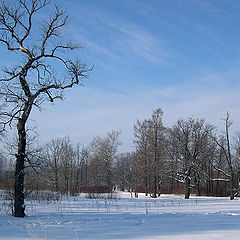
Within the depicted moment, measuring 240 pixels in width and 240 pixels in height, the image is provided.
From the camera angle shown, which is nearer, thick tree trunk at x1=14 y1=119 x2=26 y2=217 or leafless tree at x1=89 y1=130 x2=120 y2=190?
thick tree trunk at x1=14 y1=119 x2=26 y2=217

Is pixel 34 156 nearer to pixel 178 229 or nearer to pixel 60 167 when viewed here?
pixel 178 229

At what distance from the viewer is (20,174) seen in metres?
11.0

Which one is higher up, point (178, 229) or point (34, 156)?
A: point (34, 156)

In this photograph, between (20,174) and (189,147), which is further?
(189,147)

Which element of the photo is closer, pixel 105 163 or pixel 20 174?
pixel 20 174

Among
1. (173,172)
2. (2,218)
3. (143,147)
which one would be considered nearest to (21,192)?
(2,218)

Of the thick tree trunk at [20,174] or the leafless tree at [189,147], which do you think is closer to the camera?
the thick tree trunk at [20,174]

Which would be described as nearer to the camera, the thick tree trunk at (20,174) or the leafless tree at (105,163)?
the thick tree trunk at (20,174)

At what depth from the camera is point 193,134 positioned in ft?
101

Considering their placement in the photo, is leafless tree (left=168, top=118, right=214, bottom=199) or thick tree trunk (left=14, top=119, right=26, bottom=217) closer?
thick tree trunk (left=14, top=119, right=26, bottom=217)

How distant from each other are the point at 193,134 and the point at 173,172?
191 inches

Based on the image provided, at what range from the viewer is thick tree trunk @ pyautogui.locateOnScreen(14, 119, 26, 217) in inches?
421

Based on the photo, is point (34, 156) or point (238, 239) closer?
point (238, 239)

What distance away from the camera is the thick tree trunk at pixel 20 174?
10688mm
